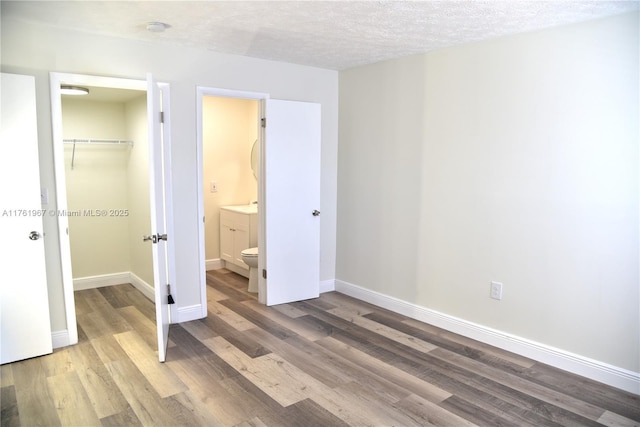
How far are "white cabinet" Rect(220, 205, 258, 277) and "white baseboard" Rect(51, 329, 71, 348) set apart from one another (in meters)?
2.20

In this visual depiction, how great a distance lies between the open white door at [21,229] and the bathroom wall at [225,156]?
263 cm

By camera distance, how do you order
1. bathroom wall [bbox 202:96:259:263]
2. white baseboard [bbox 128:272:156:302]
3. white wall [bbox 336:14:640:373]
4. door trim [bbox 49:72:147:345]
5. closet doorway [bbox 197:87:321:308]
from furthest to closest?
bathroom wall [bbox 202:96:259:263], white baseboard [bbox 128:272:156:302], closet doorway [bbox 197:87:321:308], door trim [bbox 49:72:147:345], white wall [bbox 336:14:640:373]

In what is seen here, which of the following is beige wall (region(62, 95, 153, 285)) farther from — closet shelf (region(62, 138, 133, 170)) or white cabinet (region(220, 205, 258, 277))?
white cabinet (region(220, 205, 258, 277))

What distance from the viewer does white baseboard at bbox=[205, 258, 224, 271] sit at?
18.6 feet

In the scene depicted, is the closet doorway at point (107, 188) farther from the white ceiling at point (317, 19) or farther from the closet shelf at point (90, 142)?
the white ceiling at point (317, 19)

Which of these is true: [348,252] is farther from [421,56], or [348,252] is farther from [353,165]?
[421,56]

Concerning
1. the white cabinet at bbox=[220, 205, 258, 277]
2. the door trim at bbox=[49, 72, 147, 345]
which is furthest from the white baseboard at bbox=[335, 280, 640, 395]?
the door trim at bbox=[49, 72, 147, 345]

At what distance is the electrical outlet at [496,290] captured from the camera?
332 centimetres

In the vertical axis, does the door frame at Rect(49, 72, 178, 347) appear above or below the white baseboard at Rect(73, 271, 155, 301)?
above

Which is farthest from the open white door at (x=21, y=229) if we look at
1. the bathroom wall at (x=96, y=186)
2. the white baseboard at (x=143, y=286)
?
the bathroom wall at (x=96, y=186)

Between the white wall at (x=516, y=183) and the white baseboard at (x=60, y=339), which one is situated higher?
the white wall at (x=516, y=183)

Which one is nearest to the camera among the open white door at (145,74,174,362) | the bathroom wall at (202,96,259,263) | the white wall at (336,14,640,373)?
the white wall at (336,14,640,373)

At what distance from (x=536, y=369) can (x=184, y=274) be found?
9.39 ft

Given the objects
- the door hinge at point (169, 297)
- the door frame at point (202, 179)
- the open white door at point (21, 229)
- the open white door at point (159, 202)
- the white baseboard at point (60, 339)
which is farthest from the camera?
the door frame at point (202, 179)
